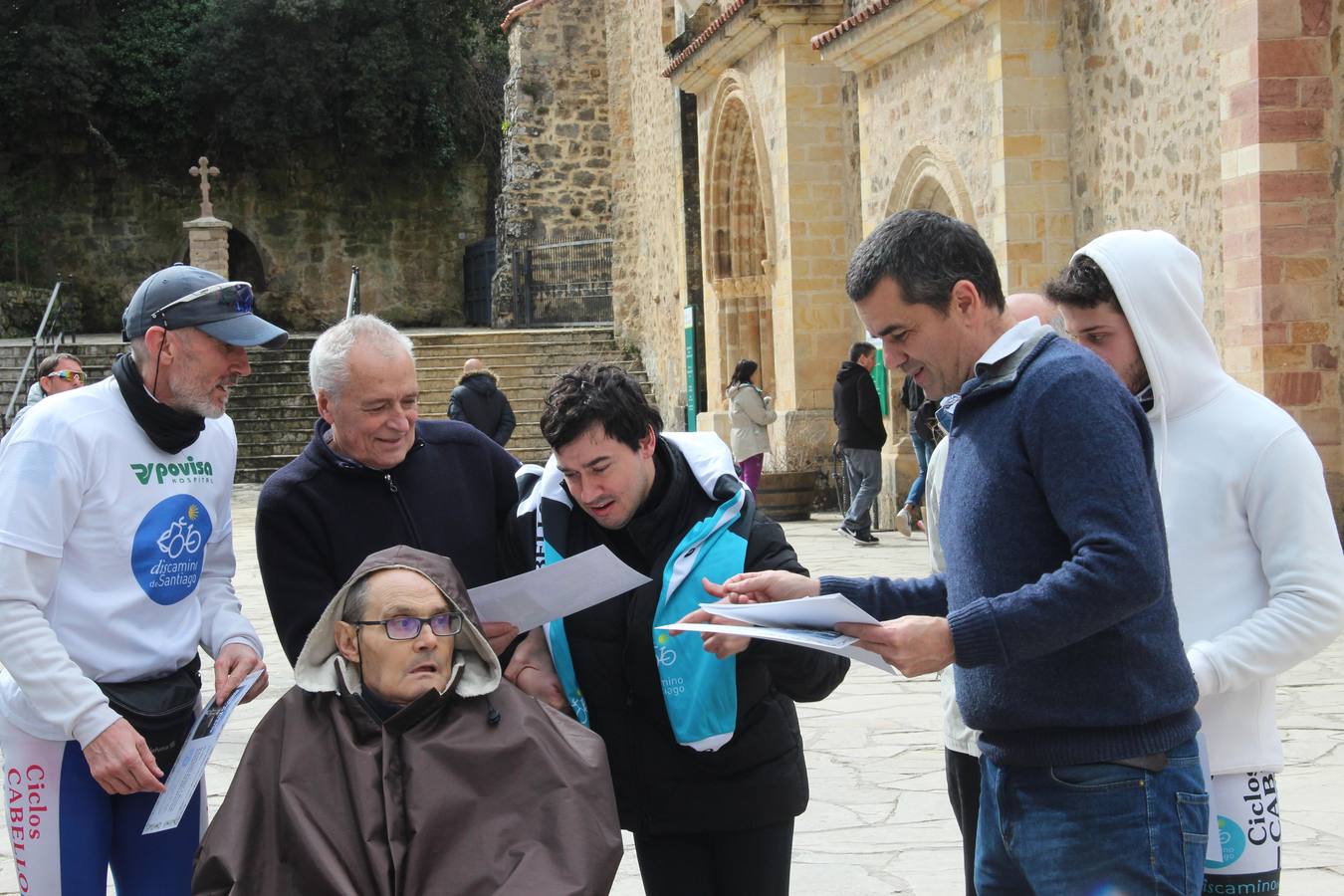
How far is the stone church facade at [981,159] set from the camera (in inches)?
344

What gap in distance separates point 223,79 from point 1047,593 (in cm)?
3019

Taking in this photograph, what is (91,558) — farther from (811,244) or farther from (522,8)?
(522,8)

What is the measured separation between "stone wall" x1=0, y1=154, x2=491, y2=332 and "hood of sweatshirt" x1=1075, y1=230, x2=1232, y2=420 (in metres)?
29.1

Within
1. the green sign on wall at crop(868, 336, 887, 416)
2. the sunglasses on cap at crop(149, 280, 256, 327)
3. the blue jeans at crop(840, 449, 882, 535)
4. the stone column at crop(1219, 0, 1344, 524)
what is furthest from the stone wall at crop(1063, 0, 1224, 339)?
the sunglasses on cap at crop(149, 280, 256, 327)

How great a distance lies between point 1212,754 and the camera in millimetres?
2570

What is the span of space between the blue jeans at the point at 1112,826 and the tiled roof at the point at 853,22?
1096 cm

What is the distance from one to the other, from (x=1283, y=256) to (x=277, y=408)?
1649cm

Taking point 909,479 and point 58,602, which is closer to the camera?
point 58,602

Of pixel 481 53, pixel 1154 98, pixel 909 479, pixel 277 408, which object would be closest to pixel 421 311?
A: pixel 481 53

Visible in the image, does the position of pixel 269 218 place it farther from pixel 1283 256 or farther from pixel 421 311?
pixel 1283 256

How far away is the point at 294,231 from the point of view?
3139 cm

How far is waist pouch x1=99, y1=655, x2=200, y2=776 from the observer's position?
2.95 meters

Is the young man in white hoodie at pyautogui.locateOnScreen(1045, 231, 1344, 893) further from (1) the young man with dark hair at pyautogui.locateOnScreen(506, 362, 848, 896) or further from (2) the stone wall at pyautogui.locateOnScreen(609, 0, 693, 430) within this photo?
(2) the stone wall at pyautogui.locateOnScreen(609, 0, 693, 430)

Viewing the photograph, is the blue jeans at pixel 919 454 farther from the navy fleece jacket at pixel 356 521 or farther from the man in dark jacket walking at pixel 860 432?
the navy fleece jacket at pixel 356 521
